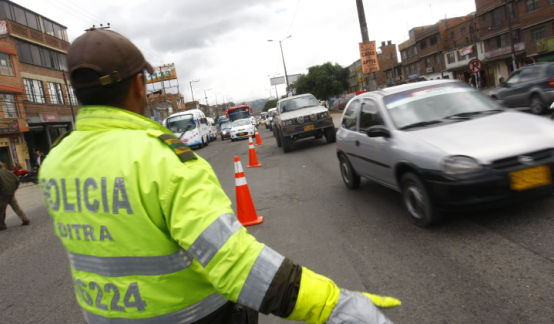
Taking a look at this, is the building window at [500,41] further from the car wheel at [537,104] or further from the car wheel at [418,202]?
the car wheel at [418,202]

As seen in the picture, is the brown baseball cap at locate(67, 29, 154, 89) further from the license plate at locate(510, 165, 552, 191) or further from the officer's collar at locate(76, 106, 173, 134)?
the license plate at locate(510, 165, 552, 191)

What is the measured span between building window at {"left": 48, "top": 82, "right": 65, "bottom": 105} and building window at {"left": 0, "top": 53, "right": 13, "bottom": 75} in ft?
17.0

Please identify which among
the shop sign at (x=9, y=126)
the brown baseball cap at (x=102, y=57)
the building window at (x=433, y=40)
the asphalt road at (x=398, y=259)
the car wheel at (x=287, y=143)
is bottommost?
the asphalt road at (x=398, y=259)

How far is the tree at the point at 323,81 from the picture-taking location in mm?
76312

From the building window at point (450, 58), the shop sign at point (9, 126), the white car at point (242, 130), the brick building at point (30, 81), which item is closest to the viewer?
the shop sign at point (9, 126)

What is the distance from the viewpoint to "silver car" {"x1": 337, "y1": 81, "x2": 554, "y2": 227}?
12.8 feet

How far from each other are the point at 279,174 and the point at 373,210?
4772 millimetres

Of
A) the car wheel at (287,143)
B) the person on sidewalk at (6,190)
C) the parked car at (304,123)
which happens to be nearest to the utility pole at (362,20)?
the parked car at (304,123)

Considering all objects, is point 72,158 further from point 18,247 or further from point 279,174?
point 279,174

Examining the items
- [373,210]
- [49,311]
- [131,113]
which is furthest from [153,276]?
[373,210]

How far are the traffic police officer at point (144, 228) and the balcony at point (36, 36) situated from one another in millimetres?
35275

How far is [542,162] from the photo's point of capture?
3.94 metres

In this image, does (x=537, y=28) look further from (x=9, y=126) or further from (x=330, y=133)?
(x=9, y=126)

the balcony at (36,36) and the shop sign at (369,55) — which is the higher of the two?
the balcony at (36,36)
